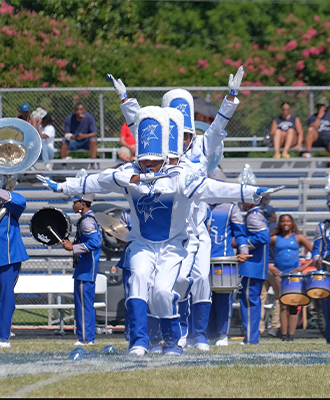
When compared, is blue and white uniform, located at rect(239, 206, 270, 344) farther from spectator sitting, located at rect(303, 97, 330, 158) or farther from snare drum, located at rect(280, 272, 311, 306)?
spectator sitting, located at rect(303, 97, 330, 158)

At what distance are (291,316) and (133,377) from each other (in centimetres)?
574

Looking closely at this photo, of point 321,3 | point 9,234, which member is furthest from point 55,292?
point 321,3

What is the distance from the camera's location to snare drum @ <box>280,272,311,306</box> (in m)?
9.94

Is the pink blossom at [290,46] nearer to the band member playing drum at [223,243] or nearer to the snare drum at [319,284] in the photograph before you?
the band member playing drum at [223,243]

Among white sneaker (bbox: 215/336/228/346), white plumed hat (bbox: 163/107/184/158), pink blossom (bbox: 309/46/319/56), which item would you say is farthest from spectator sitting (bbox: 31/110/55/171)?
pink blossom (bbox: 309/46/319/56)

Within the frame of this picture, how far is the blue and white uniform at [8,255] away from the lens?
28.6 feet

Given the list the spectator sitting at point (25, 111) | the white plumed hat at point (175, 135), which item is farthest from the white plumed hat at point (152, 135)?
the spectator sitting at point (25, 111)

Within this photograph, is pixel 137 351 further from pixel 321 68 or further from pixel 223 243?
pixel 321 68

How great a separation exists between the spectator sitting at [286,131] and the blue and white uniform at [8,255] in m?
7.86

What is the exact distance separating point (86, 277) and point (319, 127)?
7538mm

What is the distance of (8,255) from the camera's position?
8734 millimetres

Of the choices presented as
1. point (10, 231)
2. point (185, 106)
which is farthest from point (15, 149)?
point (185, 106)

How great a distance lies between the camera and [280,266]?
11562 mm

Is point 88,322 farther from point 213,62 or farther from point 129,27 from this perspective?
point 129,27
